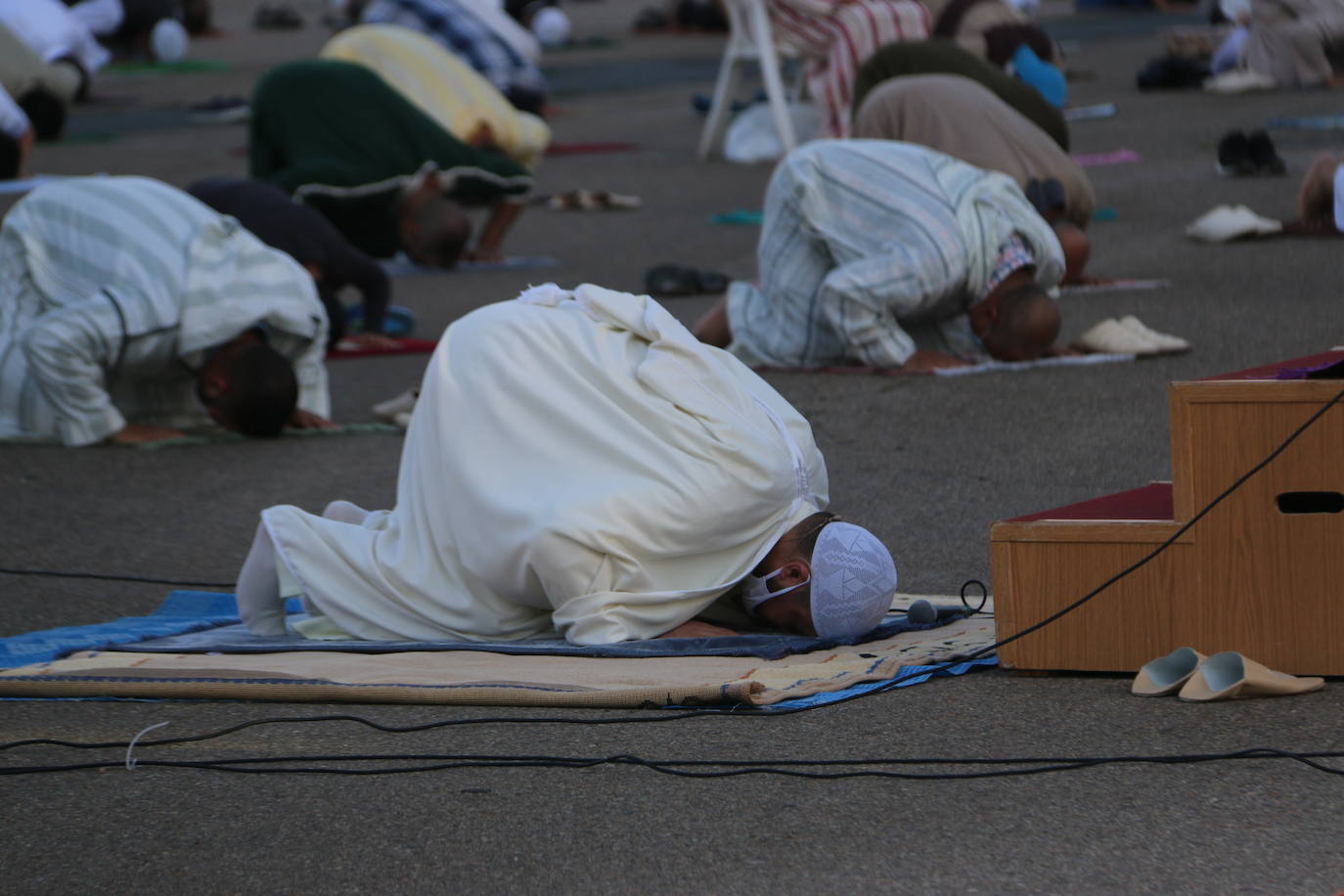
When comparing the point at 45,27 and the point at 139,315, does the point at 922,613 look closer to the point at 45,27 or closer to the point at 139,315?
the point at 139,315

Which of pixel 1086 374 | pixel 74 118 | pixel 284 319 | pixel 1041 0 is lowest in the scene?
pixel 1041 0

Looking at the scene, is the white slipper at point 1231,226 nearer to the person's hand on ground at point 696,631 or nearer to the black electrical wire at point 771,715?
the person's hand on ground at point 696,631

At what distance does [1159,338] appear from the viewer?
19.2 ft

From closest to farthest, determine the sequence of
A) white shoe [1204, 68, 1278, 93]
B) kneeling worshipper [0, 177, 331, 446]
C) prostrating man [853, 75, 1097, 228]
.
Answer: kneeling worshipper [0, 177, 331, 446] → prostrating man [853, 75, 1097, 228] → white shoe [1204, 68, 1278, 93]

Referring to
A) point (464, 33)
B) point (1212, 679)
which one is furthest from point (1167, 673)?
point (464, 33)

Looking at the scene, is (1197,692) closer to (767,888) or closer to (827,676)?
(827,676)

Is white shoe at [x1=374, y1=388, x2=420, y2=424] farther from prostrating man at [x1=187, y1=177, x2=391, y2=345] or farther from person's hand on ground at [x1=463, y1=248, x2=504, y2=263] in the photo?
person's hand on ground at [x1=463, y1=248, x2=504, y2=263]

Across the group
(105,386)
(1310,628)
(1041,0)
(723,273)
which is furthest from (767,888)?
(1041,0)

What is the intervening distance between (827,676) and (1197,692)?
0.54 metres

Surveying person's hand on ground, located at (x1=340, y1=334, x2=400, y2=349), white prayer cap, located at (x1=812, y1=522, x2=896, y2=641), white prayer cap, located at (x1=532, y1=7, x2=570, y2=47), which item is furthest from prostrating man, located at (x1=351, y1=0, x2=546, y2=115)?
white prayer cap, located at (x1=532, y1=7, x2=570, y2=47)

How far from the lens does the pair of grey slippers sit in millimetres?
2666

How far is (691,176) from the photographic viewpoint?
11.1m

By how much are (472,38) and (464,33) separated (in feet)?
0.23

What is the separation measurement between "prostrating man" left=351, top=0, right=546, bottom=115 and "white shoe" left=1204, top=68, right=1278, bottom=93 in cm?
506
